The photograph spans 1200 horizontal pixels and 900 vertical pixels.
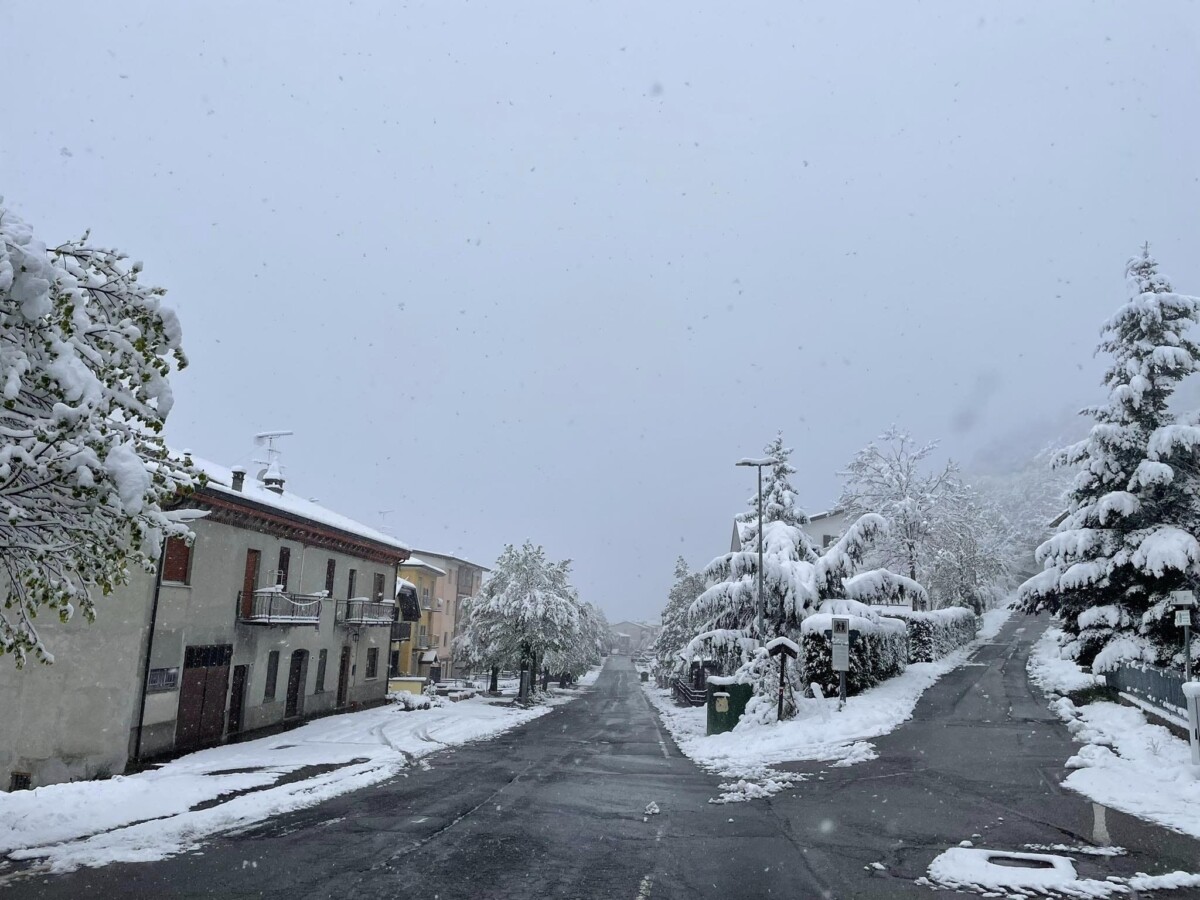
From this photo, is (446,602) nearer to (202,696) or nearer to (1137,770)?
(202,696)

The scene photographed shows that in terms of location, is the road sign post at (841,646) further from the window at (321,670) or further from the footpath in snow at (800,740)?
the window at (321,670)

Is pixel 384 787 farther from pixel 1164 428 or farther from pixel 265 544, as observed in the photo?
pixel 1164 428

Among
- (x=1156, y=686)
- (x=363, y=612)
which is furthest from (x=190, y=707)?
(x=1156, y=686)

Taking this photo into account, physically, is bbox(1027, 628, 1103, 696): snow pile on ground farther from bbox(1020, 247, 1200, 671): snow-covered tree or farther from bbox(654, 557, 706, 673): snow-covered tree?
bbox(654, 557, 706, 673): snow-covered tree

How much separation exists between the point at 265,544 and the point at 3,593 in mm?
8851

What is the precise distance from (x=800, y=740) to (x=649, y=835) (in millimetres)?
10118

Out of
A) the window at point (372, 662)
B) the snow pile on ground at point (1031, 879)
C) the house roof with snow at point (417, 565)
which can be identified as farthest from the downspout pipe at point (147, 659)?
the house roof with snow at point (417, 565)

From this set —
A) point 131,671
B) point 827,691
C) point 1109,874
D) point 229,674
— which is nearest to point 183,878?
point 1109,874

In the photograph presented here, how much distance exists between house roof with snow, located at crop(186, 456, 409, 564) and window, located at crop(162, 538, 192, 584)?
106 centimetres

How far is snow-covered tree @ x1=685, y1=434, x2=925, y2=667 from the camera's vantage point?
88.9ft

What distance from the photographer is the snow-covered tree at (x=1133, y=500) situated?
19703mm

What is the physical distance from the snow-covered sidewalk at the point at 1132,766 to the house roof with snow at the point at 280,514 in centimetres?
1648

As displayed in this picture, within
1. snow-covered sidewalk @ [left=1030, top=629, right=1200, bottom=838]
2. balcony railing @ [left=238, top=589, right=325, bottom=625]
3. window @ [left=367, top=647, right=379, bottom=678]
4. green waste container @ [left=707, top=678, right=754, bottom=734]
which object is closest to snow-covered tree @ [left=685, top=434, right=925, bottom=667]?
green waste container @ [left=707, top=678, right=754, bottom=734]

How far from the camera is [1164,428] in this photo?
65.0 ft
